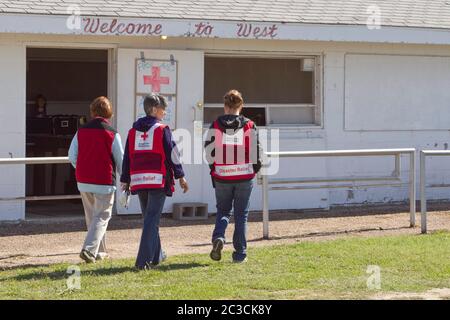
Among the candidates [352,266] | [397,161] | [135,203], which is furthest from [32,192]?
[352,266]

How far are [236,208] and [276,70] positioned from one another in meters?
6.02

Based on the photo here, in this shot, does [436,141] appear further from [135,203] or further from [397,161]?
[135,203]

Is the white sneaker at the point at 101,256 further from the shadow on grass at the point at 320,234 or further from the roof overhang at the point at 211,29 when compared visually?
the roof overhang at the point at 211,29

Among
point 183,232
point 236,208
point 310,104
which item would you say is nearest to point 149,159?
point 236,208

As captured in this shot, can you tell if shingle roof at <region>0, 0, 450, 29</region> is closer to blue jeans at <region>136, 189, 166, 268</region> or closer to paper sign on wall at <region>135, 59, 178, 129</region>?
paper sign on wall at <region>135, 59, 178, 129</region>

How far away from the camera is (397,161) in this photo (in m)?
13.6

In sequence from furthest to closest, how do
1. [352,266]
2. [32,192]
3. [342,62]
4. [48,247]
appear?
[32,192] → [342,62] → [48,247] → [352,266]

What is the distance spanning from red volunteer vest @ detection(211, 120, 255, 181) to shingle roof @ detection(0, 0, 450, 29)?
3.83 metres

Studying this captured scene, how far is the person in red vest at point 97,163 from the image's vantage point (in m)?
10.4

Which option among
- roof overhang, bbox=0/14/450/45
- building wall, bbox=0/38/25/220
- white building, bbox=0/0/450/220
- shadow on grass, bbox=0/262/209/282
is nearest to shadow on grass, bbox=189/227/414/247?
shadow on grass, bbox=0/262/209/282

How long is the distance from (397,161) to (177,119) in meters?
3.11

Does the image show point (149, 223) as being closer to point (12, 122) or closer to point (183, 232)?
point (183, 232)

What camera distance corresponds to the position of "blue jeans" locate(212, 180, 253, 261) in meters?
10.5

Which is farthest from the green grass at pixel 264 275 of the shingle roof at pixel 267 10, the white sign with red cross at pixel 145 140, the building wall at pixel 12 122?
the shingle roof at pixel 267 10
